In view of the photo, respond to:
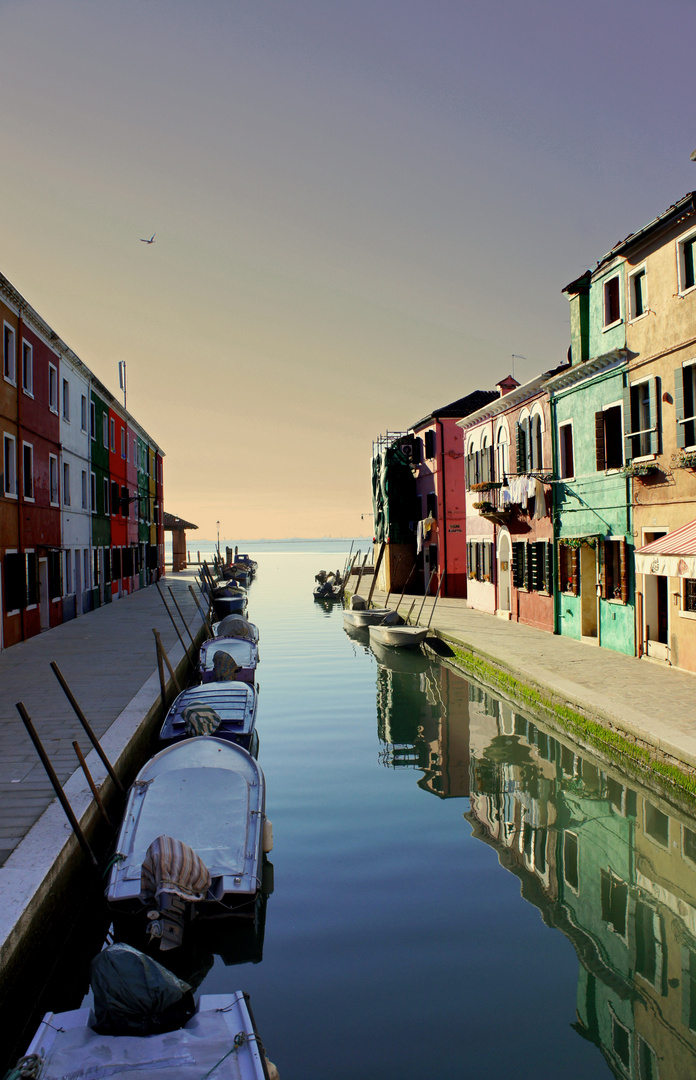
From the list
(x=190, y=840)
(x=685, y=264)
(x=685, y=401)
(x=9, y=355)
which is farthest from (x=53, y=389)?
(x=190, y=840)

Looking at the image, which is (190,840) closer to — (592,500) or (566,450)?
(592,500)

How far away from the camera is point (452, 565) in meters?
34.5

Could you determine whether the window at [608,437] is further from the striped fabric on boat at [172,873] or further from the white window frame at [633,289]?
the striped fabric on boat at [172,873]

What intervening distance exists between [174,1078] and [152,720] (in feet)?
29.1

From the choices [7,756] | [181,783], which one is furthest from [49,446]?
[181,783]

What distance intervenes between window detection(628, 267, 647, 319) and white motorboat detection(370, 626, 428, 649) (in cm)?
1111

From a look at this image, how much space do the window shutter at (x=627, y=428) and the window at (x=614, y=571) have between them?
194 centimetres

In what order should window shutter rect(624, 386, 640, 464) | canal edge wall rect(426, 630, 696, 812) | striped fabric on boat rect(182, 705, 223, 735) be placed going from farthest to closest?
window shutter rect(624, 386, 640, 464) < striped fabric on boat rect(182, 705, 223, 735) < canal edge wall rect(426, 630, 696, 812)

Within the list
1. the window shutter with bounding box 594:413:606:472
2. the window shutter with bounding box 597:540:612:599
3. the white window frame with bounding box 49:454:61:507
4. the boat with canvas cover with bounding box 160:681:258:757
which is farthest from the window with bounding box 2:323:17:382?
the window shutter with bounding box 597:540:612:599

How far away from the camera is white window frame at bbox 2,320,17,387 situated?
786 inches

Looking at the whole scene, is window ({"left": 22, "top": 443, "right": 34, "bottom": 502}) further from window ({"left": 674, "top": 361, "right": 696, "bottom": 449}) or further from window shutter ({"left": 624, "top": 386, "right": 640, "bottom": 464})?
window ({"left": 674, "top": 361, "right": 696, "bottom": 449})

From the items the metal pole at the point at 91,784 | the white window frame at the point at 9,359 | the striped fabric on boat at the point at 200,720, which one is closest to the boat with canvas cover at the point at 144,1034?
the metal pole at the point at 91,784

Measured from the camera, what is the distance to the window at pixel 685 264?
1473cm

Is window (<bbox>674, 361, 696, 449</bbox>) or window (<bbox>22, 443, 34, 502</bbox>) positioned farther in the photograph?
window (<bbox>22, 443, 34, 502</bbox>)
